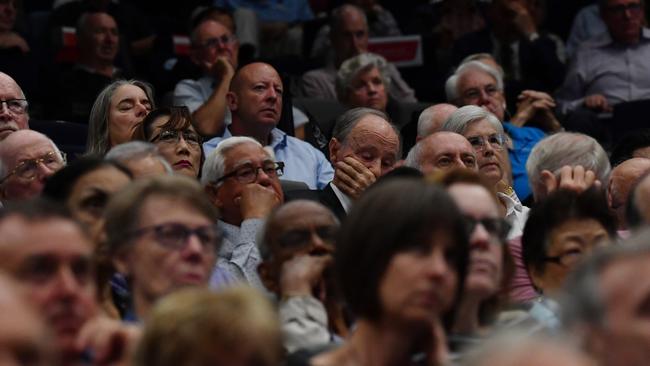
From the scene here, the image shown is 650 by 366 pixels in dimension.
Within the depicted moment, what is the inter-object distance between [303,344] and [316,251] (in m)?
0.48

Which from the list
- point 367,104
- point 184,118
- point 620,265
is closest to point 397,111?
point 367,104

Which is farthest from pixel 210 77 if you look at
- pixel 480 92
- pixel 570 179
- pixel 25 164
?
pixel 570 179

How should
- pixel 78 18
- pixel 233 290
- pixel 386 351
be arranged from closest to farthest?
1. pixel 233 290
2. pixel 386 351
3. pixel 78 18

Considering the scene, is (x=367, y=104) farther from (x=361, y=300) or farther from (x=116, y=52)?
(x=361, y=300)

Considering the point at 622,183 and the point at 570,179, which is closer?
the point at 570,179

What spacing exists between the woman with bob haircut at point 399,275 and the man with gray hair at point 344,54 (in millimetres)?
6565

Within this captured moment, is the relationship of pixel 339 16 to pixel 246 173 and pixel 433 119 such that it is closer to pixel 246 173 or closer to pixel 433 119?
pixel 433 119

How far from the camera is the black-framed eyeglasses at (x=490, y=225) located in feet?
15.6

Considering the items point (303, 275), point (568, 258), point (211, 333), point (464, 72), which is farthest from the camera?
point (464, 72)

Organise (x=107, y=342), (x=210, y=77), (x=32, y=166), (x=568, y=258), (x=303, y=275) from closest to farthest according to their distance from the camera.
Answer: (x=107, y=342), (x=303, y=275), (x=568, y=258), (x=32, y=166), (x=210, y=77)

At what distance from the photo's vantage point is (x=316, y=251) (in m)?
5.19

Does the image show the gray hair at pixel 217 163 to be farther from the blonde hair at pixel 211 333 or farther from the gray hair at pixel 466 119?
Answer: the blonde hair at pixel 211 333

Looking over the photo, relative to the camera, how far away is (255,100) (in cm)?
865

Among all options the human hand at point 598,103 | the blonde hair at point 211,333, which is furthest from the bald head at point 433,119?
the blonde hair at point 211,333
